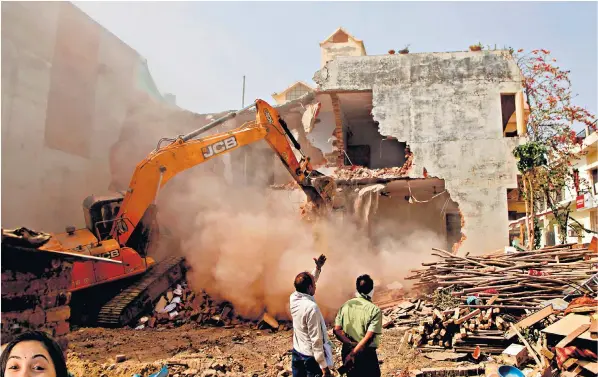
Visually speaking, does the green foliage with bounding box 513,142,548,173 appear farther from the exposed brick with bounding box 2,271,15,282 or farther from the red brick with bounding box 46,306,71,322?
the exposed brick with bounding box 2,271,15,282

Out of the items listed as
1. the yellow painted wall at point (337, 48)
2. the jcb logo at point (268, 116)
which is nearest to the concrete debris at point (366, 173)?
the jcb logo at point (268, 116)

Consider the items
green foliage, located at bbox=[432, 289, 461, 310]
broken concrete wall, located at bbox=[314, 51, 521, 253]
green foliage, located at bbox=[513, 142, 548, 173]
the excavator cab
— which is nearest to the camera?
green foliage, located at bbox=[432, 289, 461, 310]

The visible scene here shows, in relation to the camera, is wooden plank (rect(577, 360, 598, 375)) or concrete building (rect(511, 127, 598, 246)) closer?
wooden plank (rect(577, 360, 598, 375))

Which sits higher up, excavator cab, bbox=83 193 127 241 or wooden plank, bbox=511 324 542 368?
excavator cab, bbox=83 193 127 241

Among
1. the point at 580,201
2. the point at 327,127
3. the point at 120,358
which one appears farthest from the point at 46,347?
the point at 580,201

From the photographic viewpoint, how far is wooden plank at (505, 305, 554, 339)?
757 cm

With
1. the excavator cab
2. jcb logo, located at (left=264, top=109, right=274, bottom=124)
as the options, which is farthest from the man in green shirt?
jcb logo, located at (left=264, top=109, right=274, bottom=124)

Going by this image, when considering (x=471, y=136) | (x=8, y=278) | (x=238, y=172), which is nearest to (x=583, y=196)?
(x=471, y=136)

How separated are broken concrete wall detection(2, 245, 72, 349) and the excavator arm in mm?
5761

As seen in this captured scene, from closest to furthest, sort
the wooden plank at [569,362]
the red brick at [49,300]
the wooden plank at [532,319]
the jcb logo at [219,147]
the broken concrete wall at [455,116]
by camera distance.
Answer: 1. the red brick at [49,300]
2. the wooden plank at [569,362]
3. the wooden plank at [532,319]
4. the jcb logo at [219,147]
5. the broken concrete wall at [455,116]

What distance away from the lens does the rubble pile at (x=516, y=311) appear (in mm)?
6473

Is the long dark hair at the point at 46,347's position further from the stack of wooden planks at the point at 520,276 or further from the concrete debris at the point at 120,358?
the stack of wooden planks at the point at 520,276

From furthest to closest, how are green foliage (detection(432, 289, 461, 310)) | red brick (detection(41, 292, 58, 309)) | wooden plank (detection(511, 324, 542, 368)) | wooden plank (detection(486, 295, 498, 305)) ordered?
green foliage (detection(432, 289, 461, 310)), wooden plank (detection(486, 295, 498, 305)), wooden plank (detection(511, 324, 542, 368)), red brick (detection(41, 292, 58, 309))

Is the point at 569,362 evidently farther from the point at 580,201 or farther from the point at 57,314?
the point at 580,201
